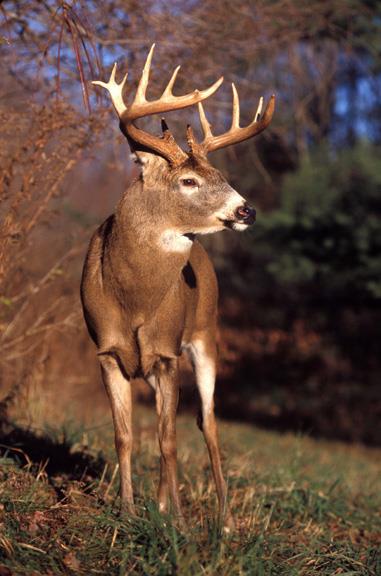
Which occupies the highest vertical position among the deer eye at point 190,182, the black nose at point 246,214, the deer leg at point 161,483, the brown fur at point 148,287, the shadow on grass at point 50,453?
the deer eye at point 190,182

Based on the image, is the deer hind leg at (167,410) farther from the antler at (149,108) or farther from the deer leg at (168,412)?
the antler at (149,108)

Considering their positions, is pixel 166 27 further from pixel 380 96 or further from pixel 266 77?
pixel 380 96

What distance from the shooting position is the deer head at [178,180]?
502 cm

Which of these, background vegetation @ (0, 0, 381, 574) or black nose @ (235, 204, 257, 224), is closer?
background vegetation @ (0, 0, 381, 574)

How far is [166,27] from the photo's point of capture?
7.88 metres

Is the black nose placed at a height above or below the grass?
above

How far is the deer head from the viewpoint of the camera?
502 cm

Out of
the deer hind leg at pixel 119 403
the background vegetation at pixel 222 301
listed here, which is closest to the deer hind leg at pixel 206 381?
the background vegetation at pixel 222 301

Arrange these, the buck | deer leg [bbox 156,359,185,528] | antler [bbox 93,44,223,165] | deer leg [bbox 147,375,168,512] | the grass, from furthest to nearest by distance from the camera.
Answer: deer leg [bbox 147,375,168,512]
deer leg [bbox 156,359,185,528]
the buck
antler [bbox 93,44,223,165]
the grass

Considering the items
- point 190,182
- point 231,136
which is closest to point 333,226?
point 231,136

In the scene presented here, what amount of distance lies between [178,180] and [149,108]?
0.48 meters

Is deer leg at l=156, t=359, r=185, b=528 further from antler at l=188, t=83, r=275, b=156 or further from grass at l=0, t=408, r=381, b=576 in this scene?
antler at l=188, t=83, r=275, b=156

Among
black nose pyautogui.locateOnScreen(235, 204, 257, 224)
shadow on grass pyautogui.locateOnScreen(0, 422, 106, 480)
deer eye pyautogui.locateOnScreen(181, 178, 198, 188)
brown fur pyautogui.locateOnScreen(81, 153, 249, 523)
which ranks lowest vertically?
shadow on grass pyautogui.locateOnScreen(0, 422, 106, 480)

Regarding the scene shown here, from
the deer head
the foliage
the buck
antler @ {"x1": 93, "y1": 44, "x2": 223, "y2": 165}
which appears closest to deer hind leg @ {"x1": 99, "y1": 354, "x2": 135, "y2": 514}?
the buck
